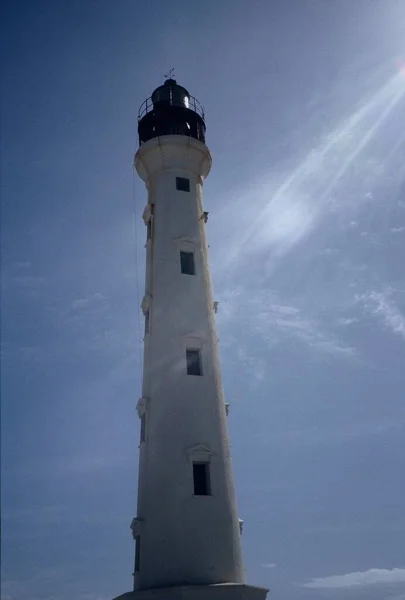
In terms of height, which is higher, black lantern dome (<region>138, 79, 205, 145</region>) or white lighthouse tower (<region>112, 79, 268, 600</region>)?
black lantern dome (<region>138, 79, 205, 145</region>)

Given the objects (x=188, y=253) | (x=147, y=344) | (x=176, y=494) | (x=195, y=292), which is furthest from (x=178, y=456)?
(x=188, y=253)

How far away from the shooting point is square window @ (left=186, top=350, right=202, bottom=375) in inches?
942

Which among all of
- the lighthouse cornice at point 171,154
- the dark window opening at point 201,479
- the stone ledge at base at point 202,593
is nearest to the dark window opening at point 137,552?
the stone ledge at base at point 202,593

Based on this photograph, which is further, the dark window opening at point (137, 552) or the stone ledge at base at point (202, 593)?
the dark window opening at point (137, 552)

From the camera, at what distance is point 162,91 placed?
106 feet

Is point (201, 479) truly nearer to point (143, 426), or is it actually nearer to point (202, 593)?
point (143, 426)

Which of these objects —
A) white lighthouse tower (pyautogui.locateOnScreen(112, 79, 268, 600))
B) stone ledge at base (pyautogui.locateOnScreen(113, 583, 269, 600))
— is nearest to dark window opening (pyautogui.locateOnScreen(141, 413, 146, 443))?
white lighthouse tower (pyautogui.locateOnScreen(112, 79, 268, 600))

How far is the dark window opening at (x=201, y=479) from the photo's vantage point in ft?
69.6

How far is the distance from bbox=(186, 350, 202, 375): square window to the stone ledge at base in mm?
8525

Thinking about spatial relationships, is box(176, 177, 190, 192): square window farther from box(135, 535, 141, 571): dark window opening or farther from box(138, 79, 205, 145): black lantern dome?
box(135, 535, 141, 571): dark window opening

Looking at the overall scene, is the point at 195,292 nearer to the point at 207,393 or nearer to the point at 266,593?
the point at 207,393

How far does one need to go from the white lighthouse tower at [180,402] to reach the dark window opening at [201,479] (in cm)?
4

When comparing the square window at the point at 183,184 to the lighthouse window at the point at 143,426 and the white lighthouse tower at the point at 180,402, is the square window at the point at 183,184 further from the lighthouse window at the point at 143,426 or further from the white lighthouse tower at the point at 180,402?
the lighthouse window at the point at 143,426

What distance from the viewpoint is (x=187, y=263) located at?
26.9 m
